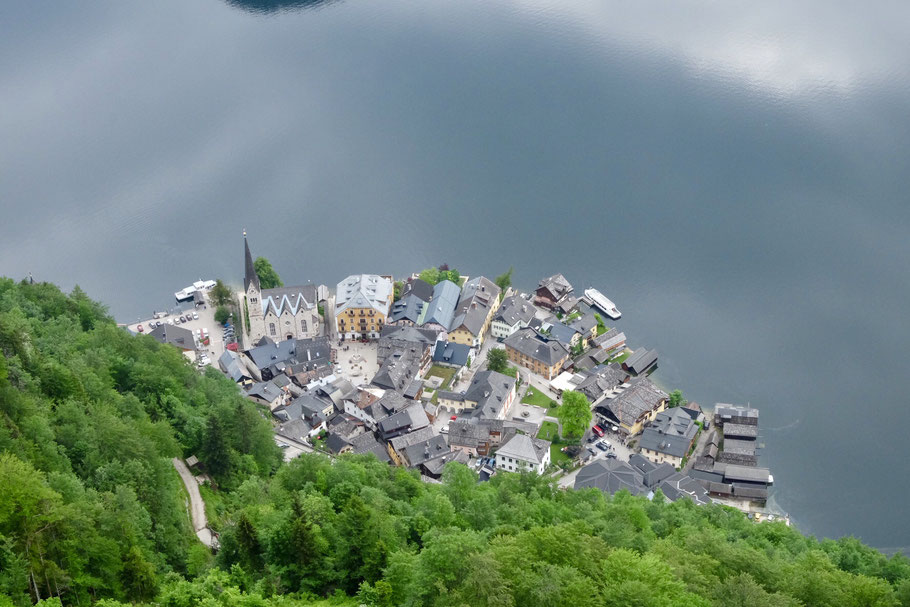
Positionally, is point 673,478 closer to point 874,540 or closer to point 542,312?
point 874,540

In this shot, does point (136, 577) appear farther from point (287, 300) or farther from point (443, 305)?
point (443, 305)

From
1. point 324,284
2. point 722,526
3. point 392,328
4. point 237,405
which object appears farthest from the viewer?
point 324,284

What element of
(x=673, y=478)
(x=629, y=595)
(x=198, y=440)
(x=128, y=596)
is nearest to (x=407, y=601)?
(x=629, y=595)

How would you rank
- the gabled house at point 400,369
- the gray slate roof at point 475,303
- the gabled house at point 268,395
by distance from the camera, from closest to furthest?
the gabled house at point 268,395 → the gabled house at point 400,369 → the gray slate roof at point 475,303

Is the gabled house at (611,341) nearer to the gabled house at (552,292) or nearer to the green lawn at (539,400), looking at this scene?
the gabled house at (552,292)

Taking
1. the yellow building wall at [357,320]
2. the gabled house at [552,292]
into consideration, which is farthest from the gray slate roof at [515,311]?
the yellow building wall at [357,320]

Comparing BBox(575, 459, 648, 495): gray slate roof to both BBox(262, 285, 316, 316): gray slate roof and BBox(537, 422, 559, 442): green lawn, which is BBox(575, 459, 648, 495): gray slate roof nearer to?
BBox(537, 422, 559, 442): green lawn
